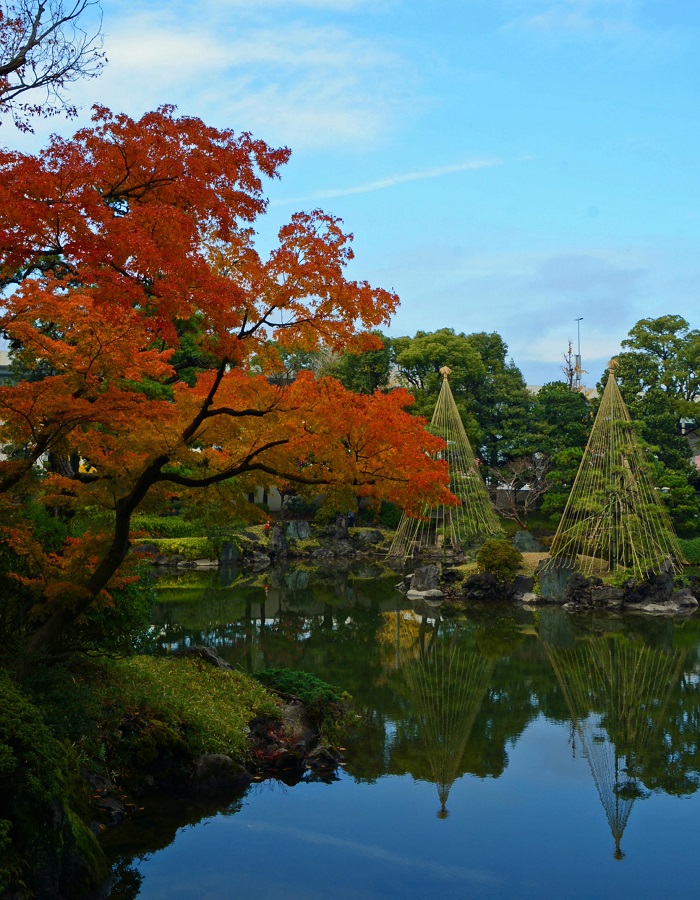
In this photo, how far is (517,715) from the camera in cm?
1162

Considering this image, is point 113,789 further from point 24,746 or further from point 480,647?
point 480,647

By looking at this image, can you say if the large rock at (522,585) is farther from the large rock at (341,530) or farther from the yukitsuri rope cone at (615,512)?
the large rock at (341,530)

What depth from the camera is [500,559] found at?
71.9 ft

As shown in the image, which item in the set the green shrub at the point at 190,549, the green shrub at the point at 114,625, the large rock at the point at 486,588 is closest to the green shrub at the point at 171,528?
the green shrub at the point at 190,549

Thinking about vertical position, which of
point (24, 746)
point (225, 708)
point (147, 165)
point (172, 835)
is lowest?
point (172, 835)

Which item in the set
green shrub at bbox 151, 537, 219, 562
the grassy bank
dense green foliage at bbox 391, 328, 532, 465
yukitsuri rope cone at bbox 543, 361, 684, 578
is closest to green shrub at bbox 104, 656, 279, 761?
the grassy bank

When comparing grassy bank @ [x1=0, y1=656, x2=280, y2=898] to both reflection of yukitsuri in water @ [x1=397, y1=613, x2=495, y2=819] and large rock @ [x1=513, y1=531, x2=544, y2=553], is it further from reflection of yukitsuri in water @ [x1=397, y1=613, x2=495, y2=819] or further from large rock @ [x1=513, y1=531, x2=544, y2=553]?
large rock @ [x1=513, y1=531, x2=544, y2=553]

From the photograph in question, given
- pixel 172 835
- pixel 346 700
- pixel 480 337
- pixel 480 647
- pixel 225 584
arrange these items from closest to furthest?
pixel 172 835
pixel 346 700
pixel 480 647
pixel 225 584
pixel 480 337

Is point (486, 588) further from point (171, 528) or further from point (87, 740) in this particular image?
point (87, 740)

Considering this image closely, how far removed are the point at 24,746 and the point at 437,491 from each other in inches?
188

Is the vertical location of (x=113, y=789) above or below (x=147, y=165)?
below

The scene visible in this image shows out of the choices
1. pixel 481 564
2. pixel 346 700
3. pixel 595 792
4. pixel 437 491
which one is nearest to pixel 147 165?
pixel 437 491

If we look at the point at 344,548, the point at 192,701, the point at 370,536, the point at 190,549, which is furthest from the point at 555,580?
the point at 192,701

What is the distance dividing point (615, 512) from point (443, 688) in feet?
34.5
